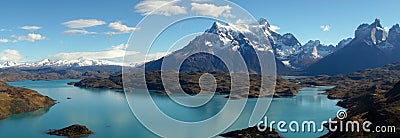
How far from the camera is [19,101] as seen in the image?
15888 centimetres

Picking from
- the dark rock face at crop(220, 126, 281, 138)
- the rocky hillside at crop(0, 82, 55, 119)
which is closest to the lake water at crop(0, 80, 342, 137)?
the dark rock face at crop(220, 126, 281, 138)

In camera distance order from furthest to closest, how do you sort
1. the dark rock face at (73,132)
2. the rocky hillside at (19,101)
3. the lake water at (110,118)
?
the rocky hillside at (19,101)
the lake water at (110,118)
the dark rock face at (73,132)

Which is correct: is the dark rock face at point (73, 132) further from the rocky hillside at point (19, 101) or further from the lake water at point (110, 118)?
the rocky hillside at point (19, 101)

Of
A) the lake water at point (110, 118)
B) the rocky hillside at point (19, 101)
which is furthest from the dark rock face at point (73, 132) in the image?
the rocky hillside at point (19, 101)

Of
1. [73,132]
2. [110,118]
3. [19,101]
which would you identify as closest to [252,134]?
[73,132]

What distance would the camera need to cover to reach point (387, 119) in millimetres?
83312

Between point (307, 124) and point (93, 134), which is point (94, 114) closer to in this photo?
point (93, 134)

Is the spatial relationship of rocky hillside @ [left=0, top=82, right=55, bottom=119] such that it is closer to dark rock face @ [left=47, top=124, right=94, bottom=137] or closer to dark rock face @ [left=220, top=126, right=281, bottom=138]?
dark rock face @ [left=47, top=124, right=94, bottom=137]

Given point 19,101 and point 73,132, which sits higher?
point 19,101

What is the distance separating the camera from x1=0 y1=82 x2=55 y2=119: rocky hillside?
147 metres

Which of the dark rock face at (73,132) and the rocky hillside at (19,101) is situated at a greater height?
the rocky hillside at (19,101)

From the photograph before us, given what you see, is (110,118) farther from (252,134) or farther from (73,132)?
(252,134)

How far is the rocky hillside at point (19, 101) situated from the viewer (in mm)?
147250

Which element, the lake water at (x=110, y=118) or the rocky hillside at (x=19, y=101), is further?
the rocky hillside at (x=19, y=101)
